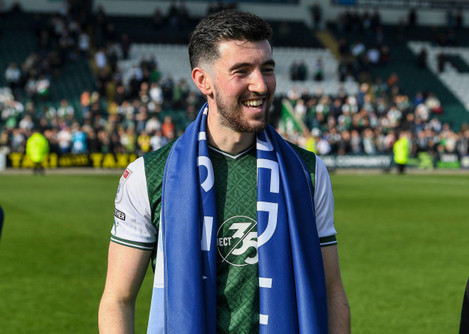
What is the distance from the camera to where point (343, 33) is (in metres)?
45.9

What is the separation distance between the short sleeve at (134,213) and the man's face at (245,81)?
414mm

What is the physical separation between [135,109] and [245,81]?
3096 cm

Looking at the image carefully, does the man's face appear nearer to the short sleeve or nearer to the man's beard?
the man's beard

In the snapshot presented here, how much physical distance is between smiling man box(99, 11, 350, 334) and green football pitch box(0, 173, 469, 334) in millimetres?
4292

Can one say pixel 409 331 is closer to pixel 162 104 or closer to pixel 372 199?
pixel 372 199

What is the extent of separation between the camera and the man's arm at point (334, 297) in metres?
2.76

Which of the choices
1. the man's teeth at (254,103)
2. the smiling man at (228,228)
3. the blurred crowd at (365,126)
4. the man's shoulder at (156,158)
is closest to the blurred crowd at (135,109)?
the blurred crowd at (365,126)

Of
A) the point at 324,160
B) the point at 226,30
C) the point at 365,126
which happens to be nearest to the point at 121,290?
the point at 226,30

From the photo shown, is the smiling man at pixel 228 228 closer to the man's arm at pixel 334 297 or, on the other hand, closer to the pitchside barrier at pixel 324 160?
the man's arm at pixel 334 297

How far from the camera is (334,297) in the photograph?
2799 mm

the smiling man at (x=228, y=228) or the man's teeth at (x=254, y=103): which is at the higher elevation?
the man's teeth at (x=254, y=103)

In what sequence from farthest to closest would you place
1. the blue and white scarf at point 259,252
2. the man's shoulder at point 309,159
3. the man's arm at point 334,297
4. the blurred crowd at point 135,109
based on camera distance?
the blurred crowd at point 135,109
the man's shoulder at point 309,159
the man's arm at point 334,297
the blue and white scarf at point 259,252

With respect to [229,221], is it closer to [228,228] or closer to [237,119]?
[228,228]

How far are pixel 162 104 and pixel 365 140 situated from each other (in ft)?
31.9
